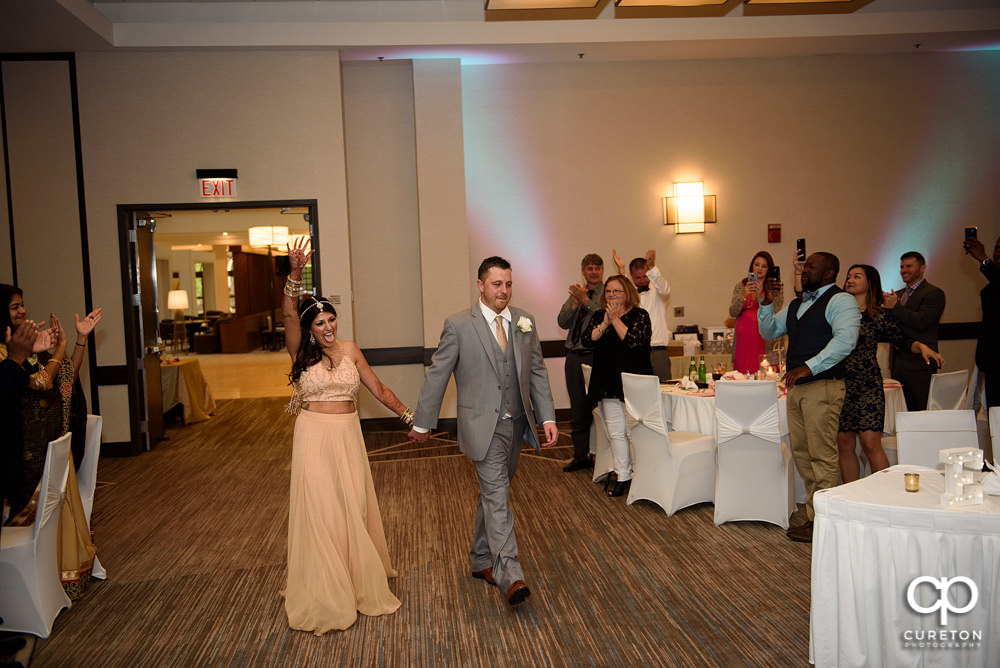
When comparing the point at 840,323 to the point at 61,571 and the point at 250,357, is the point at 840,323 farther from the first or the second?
the point at 250,357

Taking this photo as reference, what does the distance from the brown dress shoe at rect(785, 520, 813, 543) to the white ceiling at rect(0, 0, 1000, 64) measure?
4.82m

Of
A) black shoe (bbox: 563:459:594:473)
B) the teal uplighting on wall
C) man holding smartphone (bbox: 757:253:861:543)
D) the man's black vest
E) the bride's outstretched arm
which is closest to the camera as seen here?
the bride's outstretched arm

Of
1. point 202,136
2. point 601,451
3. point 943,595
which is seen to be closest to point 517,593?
point 943,595

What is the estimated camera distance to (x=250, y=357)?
1934cm

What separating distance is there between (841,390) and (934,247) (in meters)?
5.78

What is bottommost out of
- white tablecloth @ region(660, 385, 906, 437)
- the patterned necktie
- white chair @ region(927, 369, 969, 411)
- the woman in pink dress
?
white tablecloth @ region(660, 385, 906, 437)

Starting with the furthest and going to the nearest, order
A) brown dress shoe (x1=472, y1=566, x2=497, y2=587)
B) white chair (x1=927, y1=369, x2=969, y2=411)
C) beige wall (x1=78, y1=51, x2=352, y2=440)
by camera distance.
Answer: beige wall (x1=78, y1=51, x2=352, y2=440) < white chair (x1=927, y1=369, x2=969, y2=411) < brown dress shoe (x1=472, y1=566, x2=497, y2=587)

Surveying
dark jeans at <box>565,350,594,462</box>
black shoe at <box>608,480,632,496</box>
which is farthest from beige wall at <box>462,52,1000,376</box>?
black shoe at <box>608,480,632,496</box>

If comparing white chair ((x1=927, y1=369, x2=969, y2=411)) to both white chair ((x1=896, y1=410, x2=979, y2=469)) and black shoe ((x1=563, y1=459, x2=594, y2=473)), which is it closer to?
white chair ((x1=896, y1=410, x2=979, y2=469))

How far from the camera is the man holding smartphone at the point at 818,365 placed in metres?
4.50

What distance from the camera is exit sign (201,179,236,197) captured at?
7.84m

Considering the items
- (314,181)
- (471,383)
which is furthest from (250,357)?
(471,383)

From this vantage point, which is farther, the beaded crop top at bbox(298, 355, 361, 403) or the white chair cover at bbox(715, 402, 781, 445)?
the white chair cover at bbox(715, 402, 781, 445)

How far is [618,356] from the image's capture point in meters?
5.87
